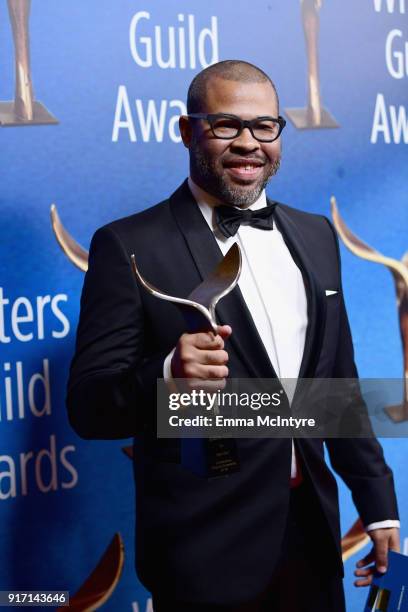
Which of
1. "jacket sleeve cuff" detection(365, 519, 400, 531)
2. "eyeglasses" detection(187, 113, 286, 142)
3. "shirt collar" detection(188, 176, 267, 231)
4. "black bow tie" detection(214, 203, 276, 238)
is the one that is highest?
"eyeglasses" detection(187, 113, 286, 142)

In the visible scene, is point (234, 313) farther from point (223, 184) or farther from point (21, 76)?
point (21, 76)

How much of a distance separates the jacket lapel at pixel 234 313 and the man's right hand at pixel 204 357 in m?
0.26

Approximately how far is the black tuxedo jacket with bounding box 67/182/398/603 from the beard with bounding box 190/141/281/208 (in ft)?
0.17

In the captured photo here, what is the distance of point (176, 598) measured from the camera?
1.42 metres

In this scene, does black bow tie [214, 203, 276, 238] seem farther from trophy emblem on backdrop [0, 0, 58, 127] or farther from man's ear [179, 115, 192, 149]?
trophy emblem on backdrop [0, 0, 58, 127]

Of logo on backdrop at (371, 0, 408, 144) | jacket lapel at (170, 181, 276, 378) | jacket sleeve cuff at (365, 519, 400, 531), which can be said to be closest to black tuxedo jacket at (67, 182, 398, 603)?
jacket lapel at (170, 181, 276, 378)

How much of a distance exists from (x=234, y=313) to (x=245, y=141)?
307 mm

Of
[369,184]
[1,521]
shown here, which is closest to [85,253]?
[1,521]

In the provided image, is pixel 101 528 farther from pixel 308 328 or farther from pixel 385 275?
pixel 385 275

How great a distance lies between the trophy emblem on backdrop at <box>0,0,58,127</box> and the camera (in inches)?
73.7

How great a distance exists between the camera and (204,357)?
3.74 ft

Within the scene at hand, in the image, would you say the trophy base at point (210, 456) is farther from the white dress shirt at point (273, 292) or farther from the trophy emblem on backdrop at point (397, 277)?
the trophy emblem on backdrop at point (397, 277)

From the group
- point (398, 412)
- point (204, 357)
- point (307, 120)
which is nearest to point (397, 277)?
point (398, 412)

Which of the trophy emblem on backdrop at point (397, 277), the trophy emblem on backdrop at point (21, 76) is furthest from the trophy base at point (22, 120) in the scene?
the trophy emblem on backdrop at point (397, 277)
